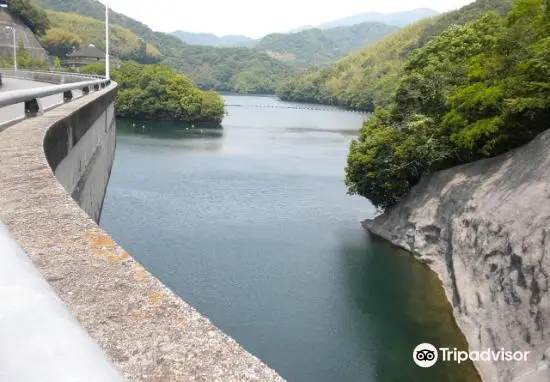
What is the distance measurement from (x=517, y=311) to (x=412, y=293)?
6689 millimetres

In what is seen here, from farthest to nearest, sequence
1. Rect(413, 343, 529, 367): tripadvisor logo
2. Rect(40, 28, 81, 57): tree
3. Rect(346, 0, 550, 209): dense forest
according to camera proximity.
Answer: Rect(40, 28, 81, 57): tree → Rect(346, 0, 550, 209): dense forest → Rect(413, 343, 529, 367): tripadvisor logo

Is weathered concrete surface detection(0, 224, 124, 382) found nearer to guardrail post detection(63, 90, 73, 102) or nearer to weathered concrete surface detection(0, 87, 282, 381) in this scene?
weathered concrete surface detection(0, 87, 282, 381)

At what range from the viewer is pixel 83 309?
2.52m

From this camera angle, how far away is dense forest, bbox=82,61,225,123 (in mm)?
81688

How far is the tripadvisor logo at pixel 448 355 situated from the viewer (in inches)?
600

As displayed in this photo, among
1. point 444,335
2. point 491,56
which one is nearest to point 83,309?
point 444,335

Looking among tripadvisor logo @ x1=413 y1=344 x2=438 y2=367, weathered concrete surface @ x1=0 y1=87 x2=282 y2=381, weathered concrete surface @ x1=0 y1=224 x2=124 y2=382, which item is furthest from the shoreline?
weathered concrete surface @ x1=0 y1=224 x2=124 y2=382

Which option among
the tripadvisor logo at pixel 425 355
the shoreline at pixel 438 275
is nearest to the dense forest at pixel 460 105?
the shoreline at pixel 438 275

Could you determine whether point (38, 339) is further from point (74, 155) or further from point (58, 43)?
point (58, 43)

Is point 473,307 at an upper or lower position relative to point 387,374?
upper

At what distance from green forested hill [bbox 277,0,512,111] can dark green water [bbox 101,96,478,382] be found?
84742mm

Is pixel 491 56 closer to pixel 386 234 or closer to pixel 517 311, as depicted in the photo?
pixel 386 234

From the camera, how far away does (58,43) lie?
358 feet

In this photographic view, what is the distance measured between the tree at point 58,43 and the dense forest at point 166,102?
28.9 m
